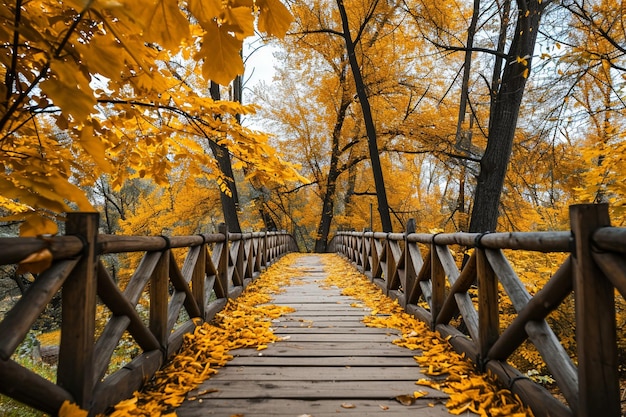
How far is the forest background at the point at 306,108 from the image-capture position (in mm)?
907

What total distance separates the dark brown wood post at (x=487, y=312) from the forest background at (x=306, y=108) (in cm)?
162

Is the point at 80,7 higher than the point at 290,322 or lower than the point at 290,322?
higher

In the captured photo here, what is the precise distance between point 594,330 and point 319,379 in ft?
5.53

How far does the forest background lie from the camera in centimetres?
91

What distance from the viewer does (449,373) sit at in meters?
2.66

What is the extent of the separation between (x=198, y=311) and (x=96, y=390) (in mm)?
1777

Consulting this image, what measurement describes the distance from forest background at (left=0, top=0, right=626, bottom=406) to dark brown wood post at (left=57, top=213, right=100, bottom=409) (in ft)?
0.94

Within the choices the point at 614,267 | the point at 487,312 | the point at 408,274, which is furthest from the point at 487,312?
the point at 408,274

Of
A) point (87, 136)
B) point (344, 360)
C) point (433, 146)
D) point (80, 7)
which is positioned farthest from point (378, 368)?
point (433, 146)

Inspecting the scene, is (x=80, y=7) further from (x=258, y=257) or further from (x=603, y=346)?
(x=258, y=257)

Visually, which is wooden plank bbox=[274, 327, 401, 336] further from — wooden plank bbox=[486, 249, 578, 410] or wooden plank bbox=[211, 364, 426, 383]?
wooden plank bbox=[486, 249, 578, 410]

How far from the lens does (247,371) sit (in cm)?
274

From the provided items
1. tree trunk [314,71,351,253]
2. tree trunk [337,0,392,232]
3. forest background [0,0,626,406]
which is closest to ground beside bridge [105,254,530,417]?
forest background [0,0,626,406]

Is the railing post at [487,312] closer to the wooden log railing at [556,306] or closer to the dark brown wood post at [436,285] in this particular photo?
the wooden log railing at [556,306]
